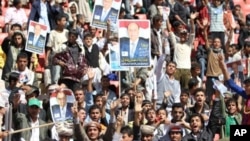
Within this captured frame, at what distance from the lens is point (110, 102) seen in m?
19.5

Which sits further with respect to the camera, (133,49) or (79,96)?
(133,49)

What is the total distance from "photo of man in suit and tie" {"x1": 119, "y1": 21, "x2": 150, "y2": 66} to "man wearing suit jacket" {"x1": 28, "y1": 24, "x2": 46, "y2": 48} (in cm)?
155

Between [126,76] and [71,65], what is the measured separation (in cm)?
117

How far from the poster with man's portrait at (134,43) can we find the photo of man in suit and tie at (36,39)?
150 cm

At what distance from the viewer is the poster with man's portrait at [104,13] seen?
21156 millimetres

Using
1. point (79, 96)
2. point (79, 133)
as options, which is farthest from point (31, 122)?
point (79, 96)

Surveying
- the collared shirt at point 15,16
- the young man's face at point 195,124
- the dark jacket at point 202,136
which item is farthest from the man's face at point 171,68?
the young man's face at point 195,124

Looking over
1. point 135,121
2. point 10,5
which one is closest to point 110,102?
point 135,121

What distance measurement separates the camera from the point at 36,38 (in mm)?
20562

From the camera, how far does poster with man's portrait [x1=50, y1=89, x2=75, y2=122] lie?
17.4m

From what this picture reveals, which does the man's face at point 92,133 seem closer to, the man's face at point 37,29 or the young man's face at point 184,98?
the young man's face at point 184,98

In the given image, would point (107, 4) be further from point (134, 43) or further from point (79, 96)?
point (79, 96)

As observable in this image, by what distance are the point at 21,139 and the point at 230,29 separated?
877 cm

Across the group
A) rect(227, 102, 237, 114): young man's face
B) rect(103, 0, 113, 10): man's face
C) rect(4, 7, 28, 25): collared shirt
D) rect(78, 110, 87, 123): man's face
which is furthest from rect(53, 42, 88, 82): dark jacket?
rect(227, 102, 237, 114): young man's face
